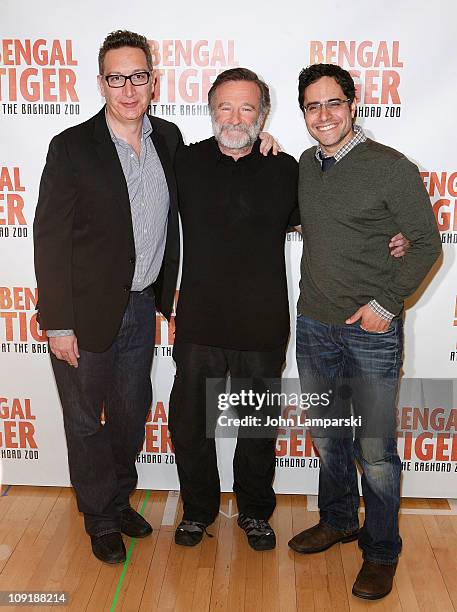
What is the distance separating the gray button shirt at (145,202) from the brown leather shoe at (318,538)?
3.78 ft

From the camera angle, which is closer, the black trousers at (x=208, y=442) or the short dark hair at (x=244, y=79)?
the short dark hair at (x=244, y=79)

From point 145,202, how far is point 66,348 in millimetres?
585

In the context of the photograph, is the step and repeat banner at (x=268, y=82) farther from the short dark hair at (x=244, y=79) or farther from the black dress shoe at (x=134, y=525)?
the black dress shoe at (x=134, y=525)

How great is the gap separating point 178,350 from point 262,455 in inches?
20.7

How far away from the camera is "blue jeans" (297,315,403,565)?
2.39 meters

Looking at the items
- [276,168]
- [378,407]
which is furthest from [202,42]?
[378,407]

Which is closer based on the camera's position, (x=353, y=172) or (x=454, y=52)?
(x=353, y=172)

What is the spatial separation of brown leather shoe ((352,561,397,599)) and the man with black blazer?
0.88 metres

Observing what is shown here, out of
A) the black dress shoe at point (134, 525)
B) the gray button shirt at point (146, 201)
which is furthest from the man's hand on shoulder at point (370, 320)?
the black dress shoe at point (134, 525)

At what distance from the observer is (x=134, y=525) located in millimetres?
2852

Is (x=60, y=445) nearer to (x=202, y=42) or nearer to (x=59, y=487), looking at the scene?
(x=59, y=487)

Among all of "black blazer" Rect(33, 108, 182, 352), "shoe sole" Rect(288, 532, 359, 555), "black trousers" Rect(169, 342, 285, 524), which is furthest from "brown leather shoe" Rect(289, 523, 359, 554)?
"black blazer" Rect(33, 108, 182, 352)

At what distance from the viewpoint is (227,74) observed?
2.45 meters

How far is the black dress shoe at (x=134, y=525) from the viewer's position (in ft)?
9.28
